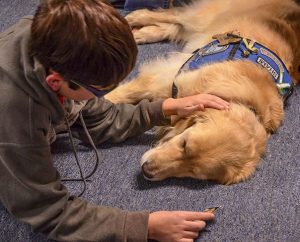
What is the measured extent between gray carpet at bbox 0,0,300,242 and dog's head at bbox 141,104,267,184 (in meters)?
0.06

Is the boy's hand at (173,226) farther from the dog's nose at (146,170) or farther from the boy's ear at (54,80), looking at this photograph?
the boy's ear at (54,80)

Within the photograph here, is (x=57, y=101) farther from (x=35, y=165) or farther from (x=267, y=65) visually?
(x=267, y=65)

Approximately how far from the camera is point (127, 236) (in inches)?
47.0

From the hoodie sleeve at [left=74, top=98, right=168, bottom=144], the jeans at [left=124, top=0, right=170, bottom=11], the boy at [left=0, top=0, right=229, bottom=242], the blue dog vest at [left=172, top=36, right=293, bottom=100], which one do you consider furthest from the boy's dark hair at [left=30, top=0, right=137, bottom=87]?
the jeans at [left=124, top=0, right=170, bottom=11]

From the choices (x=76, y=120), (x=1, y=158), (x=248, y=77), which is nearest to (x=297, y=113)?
(x=248, y=77)

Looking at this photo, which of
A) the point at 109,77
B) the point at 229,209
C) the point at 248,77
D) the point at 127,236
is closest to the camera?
the point at 109,77

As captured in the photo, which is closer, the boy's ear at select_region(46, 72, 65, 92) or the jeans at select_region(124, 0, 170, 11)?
the boy's ear at select_region(46, 72, 65, 92)

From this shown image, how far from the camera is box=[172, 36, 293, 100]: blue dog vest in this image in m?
1.62

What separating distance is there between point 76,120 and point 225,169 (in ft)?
1.94

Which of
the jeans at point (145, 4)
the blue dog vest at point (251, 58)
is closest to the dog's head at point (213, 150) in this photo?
the blue dog vest at point (251, 58)

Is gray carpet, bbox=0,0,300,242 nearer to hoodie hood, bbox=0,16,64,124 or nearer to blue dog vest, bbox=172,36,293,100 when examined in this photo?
blue dog vest, bbox=172,36,293,100

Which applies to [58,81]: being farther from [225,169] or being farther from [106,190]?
[225,169]

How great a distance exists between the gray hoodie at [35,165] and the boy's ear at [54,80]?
0.01 metres

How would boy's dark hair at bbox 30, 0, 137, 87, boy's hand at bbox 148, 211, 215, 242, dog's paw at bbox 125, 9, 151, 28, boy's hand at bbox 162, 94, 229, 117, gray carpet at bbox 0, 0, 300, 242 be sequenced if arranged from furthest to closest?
1. dog's paw at bbox 125, 9, 151, 28
2. boy's hand at bbox 162, 94, 229, 117
3. gray carpet at bbox 0, 0, 300, 242
4. boy's hand at bbox 148, 211, 215, 242
5. boy's dark hair at bbox 30, 0, 137, 87
